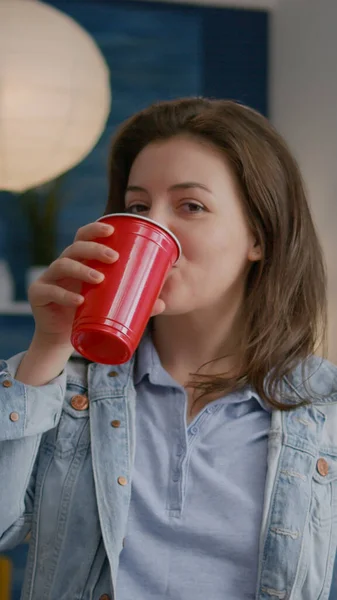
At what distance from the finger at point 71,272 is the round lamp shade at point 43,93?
101cm

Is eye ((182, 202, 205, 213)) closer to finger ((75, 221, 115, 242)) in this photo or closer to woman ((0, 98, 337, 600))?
woman ((0, 98, 337, 600))

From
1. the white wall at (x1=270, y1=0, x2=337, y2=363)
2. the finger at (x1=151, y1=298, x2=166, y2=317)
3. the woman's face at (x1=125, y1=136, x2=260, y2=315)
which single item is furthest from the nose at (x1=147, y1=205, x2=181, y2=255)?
the white wall at (x1=270, y1=0, x2=337, y2=363)

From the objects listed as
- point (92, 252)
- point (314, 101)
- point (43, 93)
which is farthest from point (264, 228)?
point (314, 101)

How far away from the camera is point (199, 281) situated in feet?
3.29

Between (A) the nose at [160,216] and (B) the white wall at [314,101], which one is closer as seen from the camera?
(A) the nose at [160,216]

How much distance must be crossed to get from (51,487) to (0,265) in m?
1.66

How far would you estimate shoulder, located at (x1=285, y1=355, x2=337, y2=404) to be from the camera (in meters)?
1.08

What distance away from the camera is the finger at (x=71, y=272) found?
829 mm

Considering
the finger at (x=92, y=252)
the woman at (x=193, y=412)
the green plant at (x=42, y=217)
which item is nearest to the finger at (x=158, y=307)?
the woman at (x=193, y=412)

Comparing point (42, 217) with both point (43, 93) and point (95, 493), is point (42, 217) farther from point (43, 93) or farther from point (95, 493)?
point (95, 493)

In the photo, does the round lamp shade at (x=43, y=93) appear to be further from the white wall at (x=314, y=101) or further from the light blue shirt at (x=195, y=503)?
the light blue shirt at (x=195, y=503)

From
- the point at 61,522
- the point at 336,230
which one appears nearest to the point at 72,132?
the point at 336,230

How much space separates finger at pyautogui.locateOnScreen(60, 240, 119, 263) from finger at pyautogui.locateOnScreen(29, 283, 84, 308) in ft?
0.13

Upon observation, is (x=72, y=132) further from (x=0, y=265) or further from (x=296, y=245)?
(x=296, y=245)
